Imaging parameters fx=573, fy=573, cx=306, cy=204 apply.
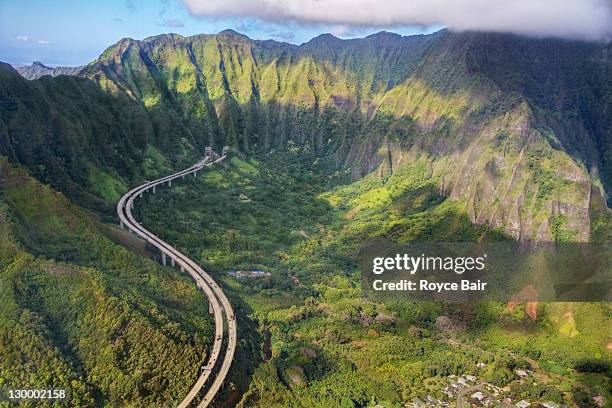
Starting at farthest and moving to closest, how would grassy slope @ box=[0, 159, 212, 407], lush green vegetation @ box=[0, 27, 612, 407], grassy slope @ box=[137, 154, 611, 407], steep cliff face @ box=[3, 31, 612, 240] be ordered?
steep cliff face @ box=[3, 31, 612, 240], grassy slope @ box=[137, 154, 611, 407], lush green vegetation @ box=[0, 27, 612, 407], grassy slope @ box=[0, 159, 212, 407]

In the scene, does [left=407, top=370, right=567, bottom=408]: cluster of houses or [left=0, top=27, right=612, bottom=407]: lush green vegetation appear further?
[left=407, top=370, right=567, bottom=408]: cluster of houses

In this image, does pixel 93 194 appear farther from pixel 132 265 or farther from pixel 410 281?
pixel 410 281

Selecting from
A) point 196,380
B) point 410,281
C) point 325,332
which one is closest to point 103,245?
point 196,380

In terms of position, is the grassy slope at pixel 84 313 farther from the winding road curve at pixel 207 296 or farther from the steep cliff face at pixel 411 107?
the steep cliff face at pixel 411 107

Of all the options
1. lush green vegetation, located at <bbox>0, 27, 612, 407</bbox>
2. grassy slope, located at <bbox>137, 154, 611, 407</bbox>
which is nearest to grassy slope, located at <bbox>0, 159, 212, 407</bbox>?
lush green vegetation, located at <bbox>0, 27, 612, 407</bbox>

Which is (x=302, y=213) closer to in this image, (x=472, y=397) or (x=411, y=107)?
(x=411, y=107)

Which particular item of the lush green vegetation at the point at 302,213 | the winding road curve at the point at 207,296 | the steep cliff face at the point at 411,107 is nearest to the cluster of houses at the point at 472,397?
the lush green vegetation at the point at 302,213

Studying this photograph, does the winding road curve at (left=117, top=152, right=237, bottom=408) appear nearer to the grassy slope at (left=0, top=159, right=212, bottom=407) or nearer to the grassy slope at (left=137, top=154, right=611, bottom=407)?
the grassy slope at (left=0, top=159, right=212, bottom=407)
